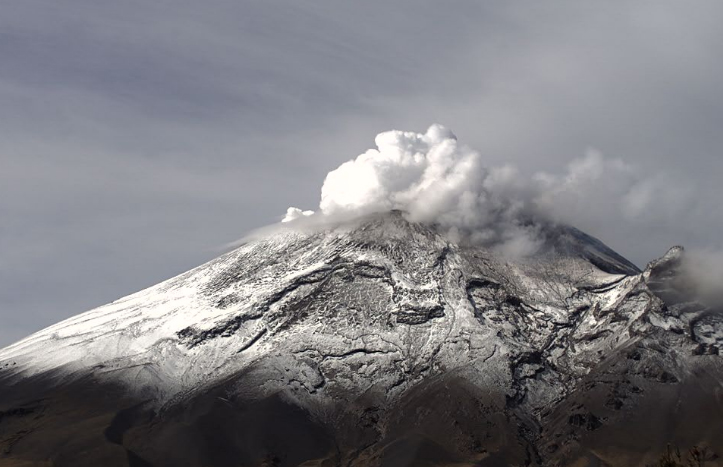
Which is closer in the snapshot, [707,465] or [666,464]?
[666,464]

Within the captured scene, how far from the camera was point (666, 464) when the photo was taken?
76625 millimetres

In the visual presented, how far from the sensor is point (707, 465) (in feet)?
652

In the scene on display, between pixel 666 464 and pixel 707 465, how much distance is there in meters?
134
